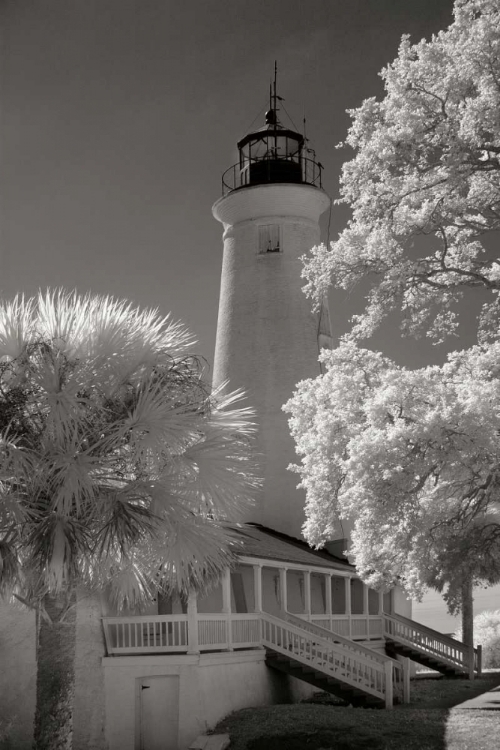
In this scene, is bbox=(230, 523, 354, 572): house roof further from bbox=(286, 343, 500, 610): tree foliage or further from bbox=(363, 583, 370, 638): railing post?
bbox=(286, 343, 500, 610): tree foliage

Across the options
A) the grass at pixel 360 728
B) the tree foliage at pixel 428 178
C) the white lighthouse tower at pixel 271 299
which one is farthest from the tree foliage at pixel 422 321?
the white lighthouse tower at pixel 271 299

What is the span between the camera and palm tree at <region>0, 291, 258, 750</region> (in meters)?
14.2

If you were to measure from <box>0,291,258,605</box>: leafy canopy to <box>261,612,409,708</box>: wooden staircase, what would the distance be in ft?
29.4

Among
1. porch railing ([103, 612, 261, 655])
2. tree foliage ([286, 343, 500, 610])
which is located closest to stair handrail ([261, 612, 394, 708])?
porch railing ([103, 612, 261, 655])

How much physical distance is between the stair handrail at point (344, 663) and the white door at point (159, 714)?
381 centimetres

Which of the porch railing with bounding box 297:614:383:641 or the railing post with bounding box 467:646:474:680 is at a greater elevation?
the porch railing with bounding box 297:614:383:641

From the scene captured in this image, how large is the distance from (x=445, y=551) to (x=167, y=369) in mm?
6188

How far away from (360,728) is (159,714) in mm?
4351

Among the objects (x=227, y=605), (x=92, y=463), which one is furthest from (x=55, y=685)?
(x=227, y=605)

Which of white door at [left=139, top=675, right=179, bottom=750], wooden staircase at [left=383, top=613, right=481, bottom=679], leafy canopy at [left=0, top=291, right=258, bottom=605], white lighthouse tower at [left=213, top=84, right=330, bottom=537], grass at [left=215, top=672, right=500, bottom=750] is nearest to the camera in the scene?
leafy canopy at [left=0, top=291, right=258, bottom=605]

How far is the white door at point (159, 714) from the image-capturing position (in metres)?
20.9

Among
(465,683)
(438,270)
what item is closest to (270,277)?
(465,683)

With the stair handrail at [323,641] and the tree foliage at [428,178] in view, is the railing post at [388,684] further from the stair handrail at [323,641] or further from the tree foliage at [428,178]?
the tree foliage at [428,178]

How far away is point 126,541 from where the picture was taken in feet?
48.5
